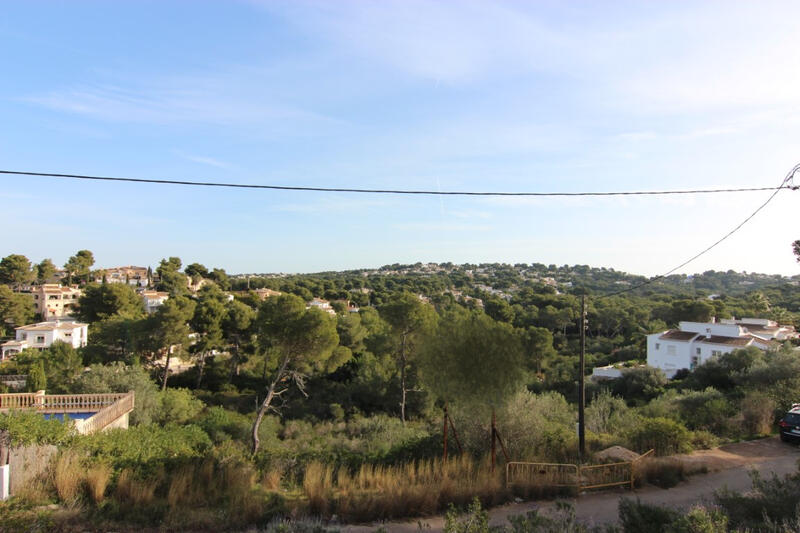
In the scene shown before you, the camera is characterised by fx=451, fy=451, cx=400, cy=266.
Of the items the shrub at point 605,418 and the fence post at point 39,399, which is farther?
the fence post at point 39,399

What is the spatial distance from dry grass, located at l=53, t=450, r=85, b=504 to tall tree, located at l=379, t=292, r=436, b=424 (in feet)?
50.9

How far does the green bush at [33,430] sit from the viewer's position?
18.6 feet

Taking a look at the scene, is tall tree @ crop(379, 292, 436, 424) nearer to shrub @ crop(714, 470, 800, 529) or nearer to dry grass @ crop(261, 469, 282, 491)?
dry grass @ crop(261, 469, 282, 491)

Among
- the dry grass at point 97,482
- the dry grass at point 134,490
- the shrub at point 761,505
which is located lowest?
the dry grass at point 134,490

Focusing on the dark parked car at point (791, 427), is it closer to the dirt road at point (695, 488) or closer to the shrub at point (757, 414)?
the dirt road at point (695, 488)

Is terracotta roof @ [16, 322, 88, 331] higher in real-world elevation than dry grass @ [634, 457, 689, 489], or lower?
lower

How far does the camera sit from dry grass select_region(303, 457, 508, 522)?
539 cm

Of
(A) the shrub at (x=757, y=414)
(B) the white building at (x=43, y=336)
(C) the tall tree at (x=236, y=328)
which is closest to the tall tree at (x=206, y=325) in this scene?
(C) the tall tree at (x=236, y=328)

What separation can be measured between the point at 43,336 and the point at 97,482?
38.2 meters

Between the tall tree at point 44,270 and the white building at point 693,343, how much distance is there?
232 ft

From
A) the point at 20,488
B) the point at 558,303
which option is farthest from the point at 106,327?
the point at 558,303

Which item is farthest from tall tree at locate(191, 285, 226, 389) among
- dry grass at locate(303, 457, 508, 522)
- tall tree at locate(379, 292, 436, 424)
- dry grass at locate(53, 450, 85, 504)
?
dry grass at locate(53, 450, 85, 504)

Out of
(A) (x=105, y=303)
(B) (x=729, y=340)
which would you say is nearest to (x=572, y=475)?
(B) (x=729, y=340)

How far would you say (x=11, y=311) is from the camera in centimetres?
4066
